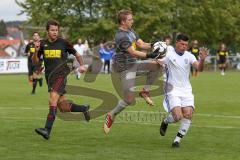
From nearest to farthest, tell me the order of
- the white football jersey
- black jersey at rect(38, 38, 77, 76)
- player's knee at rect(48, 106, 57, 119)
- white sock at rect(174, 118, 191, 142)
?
white sock at rect(174, 118, 191, 142)
the white football jersey
player's knee at rect(48, 106, 57, 119)
black jersey at rect(38, 38, 77, 76)

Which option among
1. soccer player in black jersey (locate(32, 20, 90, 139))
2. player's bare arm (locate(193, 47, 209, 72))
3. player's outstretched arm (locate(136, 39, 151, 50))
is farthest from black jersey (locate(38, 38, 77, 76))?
player's bare arm (locate(193, 47, 209, 72))

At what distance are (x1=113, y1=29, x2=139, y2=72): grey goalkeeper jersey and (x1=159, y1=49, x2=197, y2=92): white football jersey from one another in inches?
52.0

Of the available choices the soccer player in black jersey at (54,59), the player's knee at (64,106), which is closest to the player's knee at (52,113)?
the soccer player in black jersey at (54,59)

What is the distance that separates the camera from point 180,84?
35.2ft

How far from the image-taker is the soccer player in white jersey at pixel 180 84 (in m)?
10.5

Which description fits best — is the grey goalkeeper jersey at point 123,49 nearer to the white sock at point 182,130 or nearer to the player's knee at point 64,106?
the player's knee at point 64,106

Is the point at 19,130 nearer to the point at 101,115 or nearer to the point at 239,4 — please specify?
the point at 101,115

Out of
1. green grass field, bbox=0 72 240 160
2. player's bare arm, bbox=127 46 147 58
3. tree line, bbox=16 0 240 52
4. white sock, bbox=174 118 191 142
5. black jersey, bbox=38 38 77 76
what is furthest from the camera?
tree line, bbox=16 0 240 52

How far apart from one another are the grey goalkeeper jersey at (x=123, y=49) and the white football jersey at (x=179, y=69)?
1.32m

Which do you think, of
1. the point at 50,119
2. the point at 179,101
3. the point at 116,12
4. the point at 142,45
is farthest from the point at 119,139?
the point at 116,12

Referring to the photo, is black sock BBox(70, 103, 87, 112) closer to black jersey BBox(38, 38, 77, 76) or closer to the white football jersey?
black jersey BBox(38, 38, 77, 76)

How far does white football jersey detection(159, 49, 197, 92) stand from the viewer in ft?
35.2

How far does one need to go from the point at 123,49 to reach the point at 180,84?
1.80 meters

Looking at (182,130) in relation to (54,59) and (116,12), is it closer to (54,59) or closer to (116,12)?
(54,59)
